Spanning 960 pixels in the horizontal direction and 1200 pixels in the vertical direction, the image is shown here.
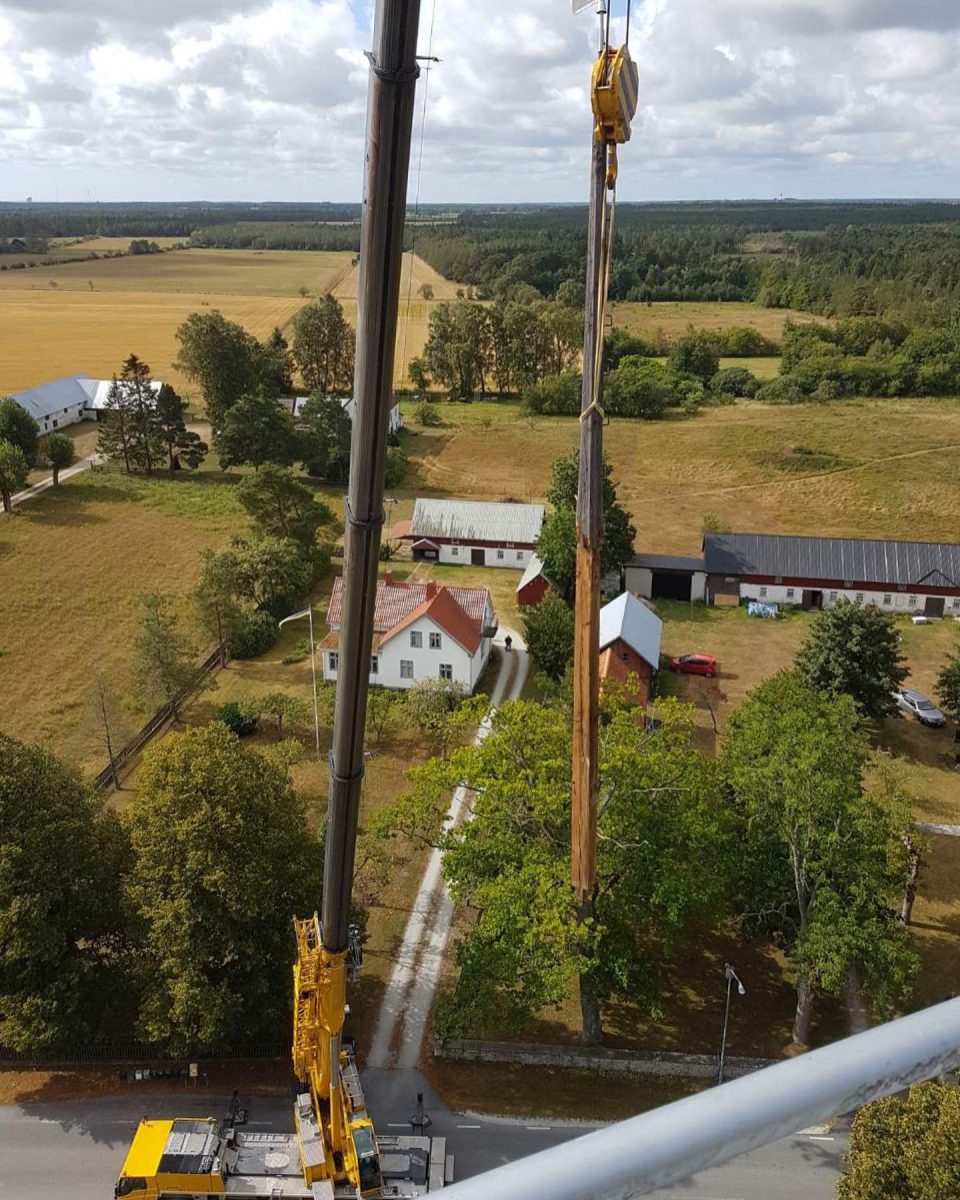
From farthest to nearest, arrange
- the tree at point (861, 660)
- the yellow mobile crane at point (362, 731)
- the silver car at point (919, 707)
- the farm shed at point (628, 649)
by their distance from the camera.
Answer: the farm shed at point (628, 649), the silver car at point (919, 707), the tree at point (861, 660), the yellow mobile crane at point (362, 731)

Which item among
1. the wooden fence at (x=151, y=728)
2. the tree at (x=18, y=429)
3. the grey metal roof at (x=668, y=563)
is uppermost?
the tree at (x=18, y=429)

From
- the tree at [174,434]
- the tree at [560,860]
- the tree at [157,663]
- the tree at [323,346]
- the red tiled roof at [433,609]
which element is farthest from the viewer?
the tree at [323,346]

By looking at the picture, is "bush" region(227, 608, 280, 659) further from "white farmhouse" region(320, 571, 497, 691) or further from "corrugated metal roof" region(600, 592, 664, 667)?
"corrugated metal roof" region(600, 592, 664, 667)

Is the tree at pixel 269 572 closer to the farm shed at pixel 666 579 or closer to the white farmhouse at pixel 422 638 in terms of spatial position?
the white farmhouse at pixel 422 638

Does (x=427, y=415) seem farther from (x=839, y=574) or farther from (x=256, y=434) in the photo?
(x=839, y=574)

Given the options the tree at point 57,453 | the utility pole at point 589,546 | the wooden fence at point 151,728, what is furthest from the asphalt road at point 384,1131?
the tree at point 57,453
